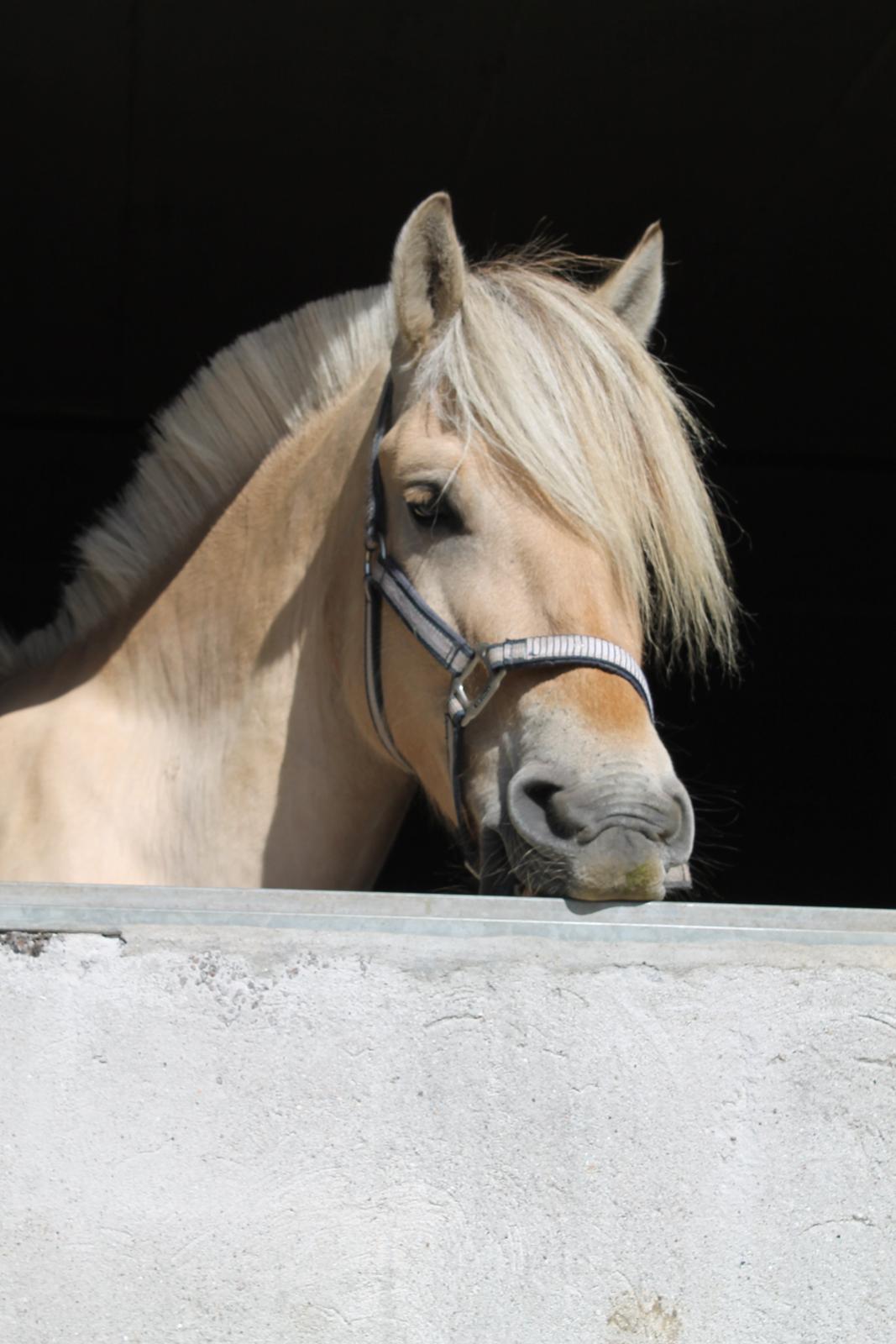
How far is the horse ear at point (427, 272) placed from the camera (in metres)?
1.83

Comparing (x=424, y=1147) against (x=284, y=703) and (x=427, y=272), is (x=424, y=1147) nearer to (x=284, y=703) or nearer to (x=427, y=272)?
(x=284, y=703)

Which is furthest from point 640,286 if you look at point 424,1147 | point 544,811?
point 424,1147

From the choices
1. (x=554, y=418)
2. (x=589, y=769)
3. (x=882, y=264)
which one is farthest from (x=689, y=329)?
(x=589, y=769)

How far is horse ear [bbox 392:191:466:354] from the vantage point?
1831 mm

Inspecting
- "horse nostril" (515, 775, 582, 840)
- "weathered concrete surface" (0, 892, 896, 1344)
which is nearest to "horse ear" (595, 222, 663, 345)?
"horse nostril" (515, 775, 582, 840)

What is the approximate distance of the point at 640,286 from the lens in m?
2.16

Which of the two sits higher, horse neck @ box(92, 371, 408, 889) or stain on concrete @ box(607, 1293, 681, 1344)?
horse neck @ box(92, 371, 408, 889)

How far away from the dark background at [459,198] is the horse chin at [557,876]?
2078 millimetres

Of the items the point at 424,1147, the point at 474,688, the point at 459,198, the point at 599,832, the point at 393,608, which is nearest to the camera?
the point at 424,1147

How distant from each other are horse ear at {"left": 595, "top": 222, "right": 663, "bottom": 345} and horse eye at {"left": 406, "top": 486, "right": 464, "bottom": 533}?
0.56 m

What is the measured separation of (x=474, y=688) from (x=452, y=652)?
2.4 inches

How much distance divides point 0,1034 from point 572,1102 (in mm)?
579

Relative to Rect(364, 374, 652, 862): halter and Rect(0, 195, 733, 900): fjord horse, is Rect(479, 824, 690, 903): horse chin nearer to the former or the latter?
Rect(0, 195, 733, 900): fjord horse

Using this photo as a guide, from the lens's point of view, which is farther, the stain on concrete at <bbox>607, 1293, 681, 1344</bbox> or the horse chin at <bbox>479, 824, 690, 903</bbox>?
the horse chin at <bbox>479, 824, 690, 903</bbox>
